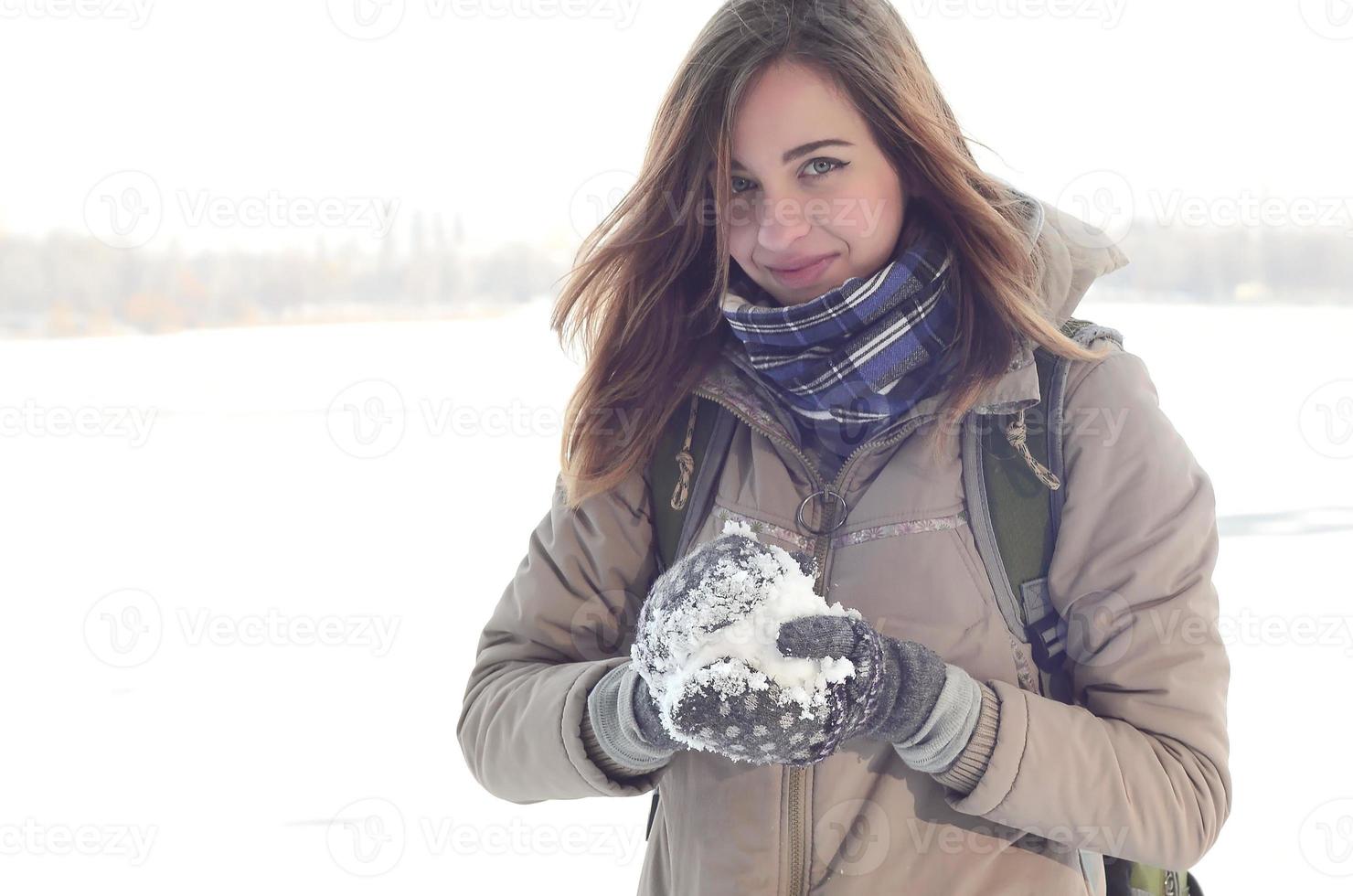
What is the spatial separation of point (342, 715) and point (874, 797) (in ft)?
7.00

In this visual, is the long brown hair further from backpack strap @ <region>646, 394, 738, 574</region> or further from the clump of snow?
the clump of snow

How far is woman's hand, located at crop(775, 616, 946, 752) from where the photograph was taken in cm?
89

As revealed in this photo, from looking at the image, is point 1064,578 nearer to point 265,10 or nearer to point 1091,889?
point 1091,889

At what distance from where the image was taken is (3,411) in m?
4.01

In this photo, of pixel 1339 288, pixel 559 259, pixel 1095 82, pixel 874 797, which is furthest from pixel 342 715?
pixel 1339 288

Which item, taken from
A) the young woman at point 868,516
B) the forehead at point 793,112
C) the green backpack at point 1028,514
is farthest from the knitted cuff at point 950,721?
the forehead at point 793,112

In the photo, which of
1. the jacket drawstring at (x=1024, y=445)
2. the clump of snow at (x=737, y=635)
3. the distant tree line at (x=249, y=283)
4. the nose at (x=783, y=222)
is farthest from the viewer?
the distant tree line at (x=249, y=283)

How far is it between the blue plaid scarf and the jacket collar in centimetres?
3

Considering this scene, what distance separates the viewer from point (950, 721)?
0.92 metres

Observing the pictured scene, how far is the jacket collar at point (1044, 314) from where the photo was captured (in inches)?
40.4

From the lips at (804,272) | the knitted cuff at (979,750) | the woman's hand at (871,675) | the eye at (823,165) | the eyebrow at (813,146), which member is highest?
the eyebrow at (813,146)

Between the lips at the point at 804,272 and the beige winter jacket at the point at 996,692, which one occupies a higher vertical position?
the lips at the point at 804,272

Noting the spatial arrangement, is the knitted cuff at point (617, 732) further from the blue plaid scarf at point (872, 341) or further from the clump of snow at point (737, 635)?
the blue plaid scarf at point (872, 341)

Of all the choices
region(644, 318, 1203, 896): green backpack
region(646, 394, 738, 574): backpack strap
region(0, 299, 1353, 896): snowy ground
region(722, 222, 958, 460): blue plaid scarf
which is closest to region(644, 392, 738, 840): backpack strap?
region(646, 394, 738, 574): backpack strap
